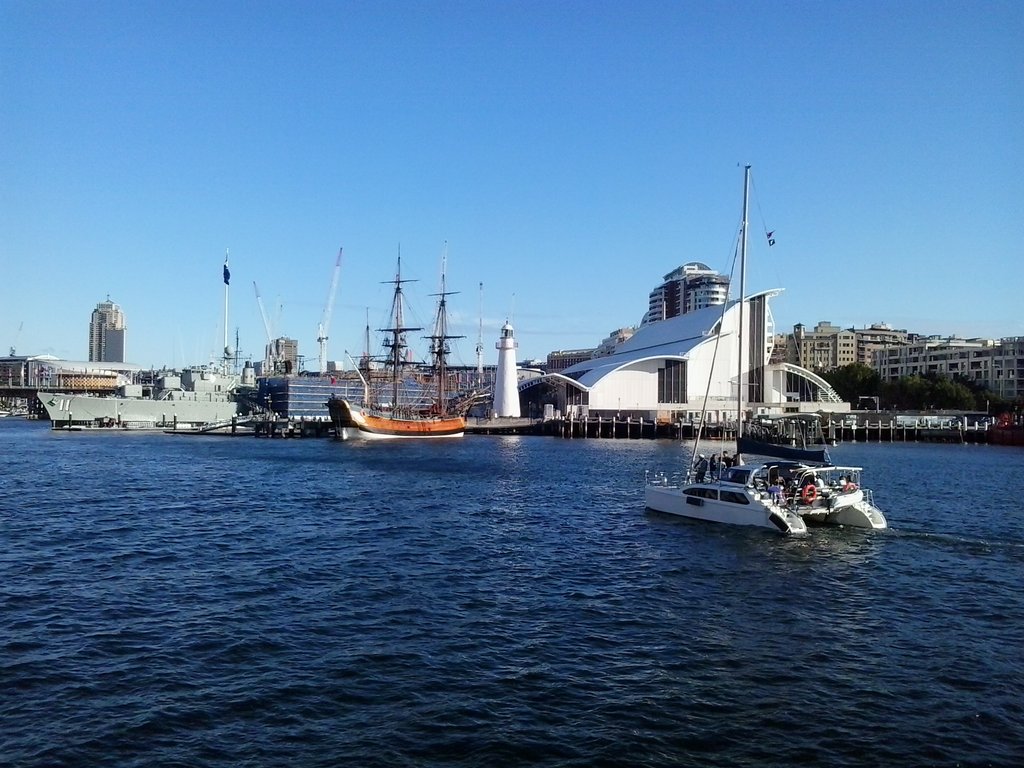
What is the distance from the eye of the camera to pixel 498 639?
1914 cm

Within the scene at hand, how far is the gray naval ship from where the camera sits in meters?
129

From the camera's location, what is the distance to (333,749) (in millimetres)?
13211

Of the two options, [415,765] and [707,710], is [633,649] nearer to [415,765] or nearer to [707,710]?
[707,710]

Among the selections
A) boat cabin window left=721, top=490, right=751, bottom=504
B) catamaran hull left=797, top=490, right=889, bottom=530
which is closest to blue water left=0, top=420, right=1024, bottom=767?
catamaran hull left=797, top=490, right=889, bottom=530

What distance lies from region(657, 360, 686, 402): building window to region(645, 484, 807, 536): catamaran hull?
9694 centimetres

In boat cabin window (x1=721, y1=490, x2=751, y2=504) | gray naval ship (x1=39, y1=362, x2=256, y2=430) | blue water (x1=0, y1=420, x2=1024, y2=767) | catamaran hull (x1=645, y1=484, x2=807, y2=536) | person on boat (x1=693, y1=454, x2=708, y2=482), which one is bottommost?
blue water (x1=0, y1=420, x2=1024, y2=767)

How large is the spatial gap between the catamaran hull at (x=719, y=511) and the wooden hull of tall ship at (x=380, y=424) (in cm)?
8107

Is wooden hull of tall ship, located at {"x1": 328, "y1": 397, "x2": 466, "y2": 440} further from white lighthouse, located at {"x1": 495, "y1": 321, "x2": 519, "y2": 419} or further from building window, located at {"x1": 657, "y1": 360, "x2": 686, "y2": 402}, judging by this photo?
building window, located at {"x1": 657, "y1": 360, "x2": 686, "y2": 402}

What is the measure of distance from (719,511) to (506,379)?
115890 millimetres

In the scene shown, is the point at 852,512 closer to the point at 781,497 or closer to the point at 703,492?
the point at 781,497

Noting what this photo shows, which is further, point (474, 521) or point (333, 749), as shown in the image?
point (474, 521)

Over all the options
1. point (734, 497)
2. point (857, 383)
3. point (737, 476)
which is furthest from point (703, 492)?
point (857, 383)

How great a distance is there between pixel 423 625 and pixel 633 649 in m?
5.33

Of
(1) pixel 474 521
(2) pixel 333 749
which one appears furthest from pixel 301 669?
(1) pixel 474 521
